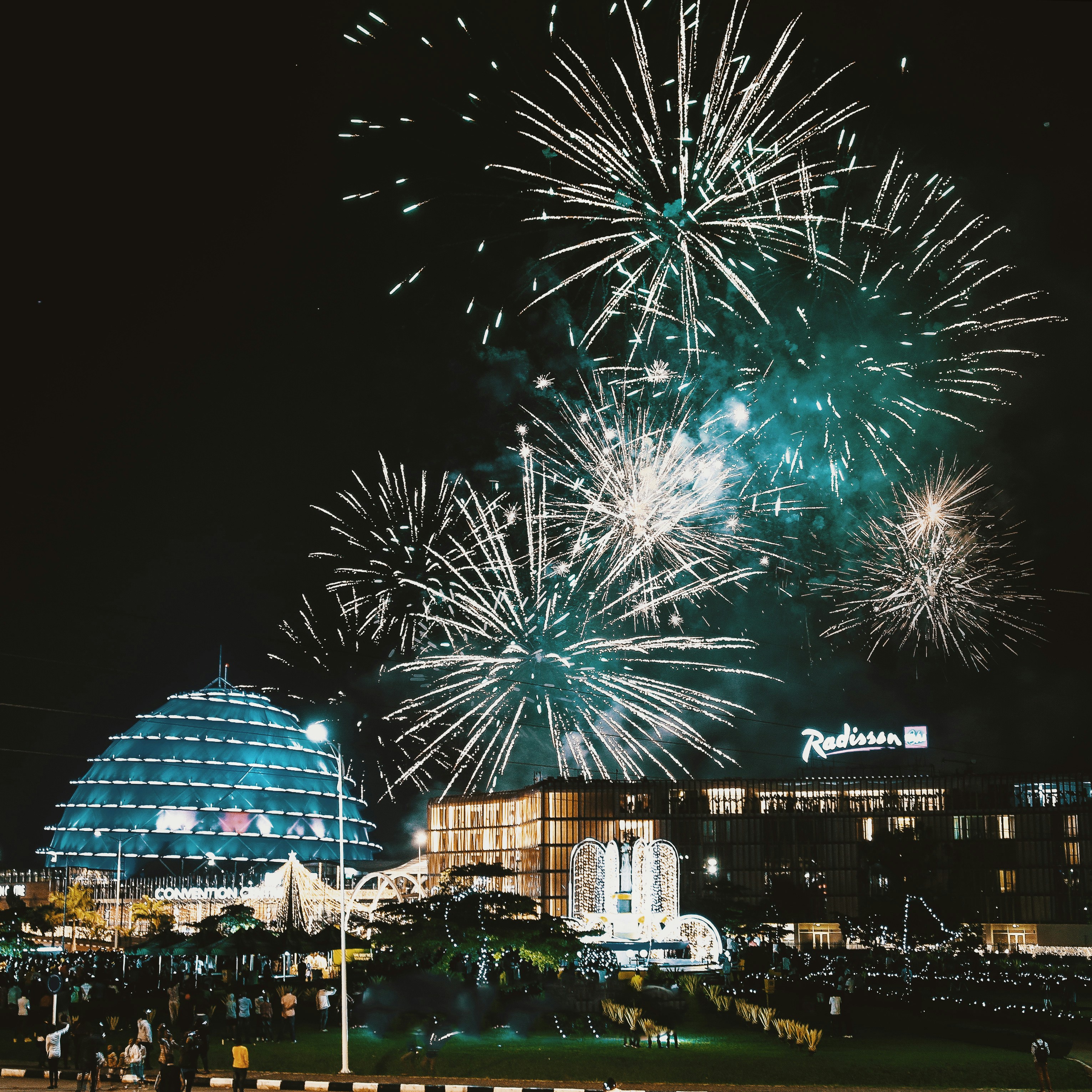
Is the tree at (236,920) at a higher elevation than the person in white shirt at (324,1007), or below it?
higher

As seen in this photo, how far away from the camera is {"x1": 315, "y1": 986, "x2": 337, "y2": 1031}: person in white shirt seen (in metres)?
41.4

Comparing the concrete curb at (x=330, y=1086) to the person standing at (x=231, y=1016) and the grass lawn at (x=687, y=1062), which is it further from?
the person standing at (x=231, y=1016)

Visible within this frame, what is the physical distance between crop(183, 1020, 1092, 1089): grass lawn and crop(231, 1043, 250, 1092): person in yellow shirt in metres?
4.89

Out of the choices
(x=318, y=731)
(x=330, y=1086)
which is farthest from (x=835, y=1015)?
(x=318, y=731)

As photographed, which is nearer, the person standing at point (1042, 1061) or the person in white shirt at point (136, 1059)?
the person standing at point (1042, 1061)

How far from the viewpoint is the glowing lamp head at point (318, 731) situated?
30.6 m

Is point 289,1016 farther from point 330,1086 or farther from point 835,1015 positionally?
point 835,1015

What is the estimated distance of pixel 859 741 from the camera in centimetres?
11844

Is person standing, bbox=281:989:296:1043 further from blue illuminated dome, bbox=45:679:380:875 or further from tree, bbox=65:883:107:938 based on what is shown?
blue illuminated dome, bbox=45:679:380:875

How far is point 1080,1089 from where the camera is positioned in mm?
27266

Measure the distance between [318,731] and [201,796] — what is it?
97.4 m

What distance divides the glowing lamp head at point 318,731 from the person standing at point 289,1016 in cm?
900

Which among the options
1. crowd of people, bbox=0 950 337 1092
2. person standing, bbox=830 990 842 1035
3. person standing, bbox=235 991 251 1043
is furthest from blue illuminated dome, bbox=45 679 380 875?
person standing, bbox=830 990 842 1035

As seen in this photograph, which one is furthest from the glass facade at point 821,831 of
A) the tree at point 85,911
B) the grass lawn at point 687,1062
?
the grass lawn at point 687,1062
